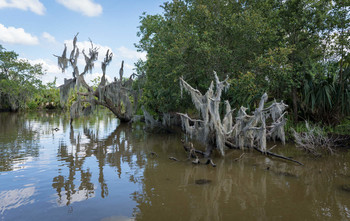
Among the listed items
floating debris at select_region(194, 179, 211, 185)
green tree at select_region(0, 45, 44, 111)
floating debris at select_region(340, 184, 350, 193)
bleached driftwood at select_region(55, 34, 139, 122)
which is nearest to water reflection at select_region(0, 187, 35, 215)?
floating debris at select_region(194, 179, 211, 185)

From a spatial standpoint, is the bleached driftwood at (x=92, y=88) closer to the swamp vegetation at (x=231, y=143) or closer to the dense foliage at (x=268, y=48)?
the swamp vegetation at (x=231, y=143)

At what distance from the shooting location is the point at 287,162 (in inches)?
370

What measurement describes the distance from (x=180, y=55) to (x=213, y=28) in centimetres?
258

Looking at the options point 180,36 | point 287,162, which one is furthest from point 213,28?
point 287,162

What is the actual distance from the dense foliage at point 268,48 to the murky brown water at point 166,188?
446 centimetres

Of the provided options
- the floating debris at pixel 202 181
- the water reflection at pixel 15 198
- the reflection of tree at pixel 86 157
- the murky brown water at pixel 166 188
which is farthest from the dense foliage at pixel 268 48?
the water reflection at pixel 15 198

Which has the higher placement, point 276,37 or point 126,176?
A: point 276,37

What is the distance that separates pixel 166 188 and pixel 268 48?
10728mm

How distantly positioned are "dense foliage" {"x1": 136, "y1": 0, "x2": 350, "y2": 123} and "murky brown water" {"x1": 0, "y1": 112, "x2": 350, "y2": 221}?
175 inches

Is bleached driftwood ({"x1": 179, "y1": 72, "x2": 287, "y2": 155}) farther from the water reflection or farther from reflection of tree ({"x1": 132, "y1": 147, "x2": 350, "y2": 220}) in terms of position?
the water reflection

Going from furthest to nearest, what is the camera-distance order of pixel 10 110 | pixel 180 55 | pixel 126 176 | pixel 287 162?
pixel 10 110 → pixel 180 55 → pixel 287 162 → pixel 126 176

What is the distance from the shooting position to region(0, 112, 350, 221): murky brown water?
5.19m

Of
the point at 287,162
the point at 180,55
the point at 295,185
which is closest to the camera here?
the point at 295,185

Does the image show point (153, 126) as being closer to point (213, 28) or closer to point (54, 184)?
point (213, 28)
